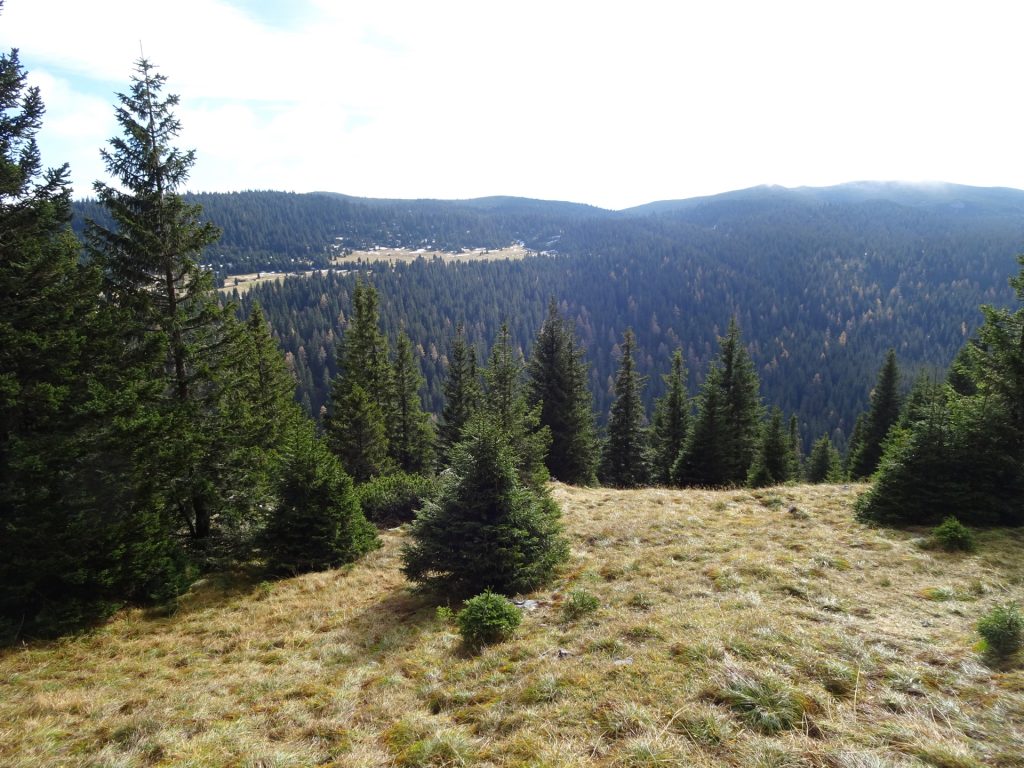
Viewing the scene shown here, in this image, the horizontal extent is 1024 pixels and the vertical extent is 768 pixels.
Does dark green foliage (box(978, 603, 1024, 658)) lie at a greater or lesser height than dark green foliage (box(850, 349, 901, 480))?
greater

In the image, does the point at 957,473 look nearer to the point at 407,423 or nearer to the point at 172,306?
the point at 172,306

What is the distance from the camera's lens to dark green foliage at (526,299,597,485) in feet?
117

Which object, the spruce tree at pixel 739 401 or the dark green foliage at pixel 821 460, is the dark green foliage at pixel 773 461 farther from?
the dark green foliage at pixel 821 460

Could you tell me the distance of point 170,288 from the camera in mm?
15203

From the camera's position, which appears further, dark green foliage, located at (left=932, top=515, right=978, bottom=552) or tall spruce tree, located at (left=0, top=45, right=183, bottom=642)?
dark green foliage, located at (left=932, top=515, right=978, bottom=552)

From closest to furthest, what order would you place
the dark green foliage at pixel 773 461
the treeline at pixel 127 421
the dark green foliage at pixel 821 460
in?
the treeline at pixel 127 421 → the dark green foliage at pixel 773 461 → the dark green foliage at pixel 821 460

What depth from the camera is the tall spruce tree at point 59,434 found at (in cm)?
1095

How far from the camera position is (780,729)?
5426 mm

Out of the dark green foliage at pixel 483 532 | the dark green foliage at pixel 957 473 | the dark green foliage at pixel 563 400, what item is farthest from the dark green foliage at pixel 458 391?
the dark green foliage at pixel 957 473

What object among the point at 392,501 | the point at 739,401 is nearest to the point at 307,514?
the point at 392,501

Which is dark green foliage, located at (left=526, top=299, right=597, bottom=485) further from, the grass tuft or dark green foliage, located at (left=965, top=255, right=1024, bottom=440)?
the grass tuft

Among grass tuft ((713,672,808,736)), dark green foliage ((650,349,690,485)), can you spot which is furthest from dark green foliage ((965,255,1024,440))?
dark green foliage ((650,349,690,485))

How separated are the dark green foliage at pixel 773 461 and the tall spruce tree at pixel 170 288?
31.9m

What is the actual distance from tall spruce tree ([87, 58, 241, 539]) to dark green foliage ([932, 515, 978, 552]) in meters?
20.0
